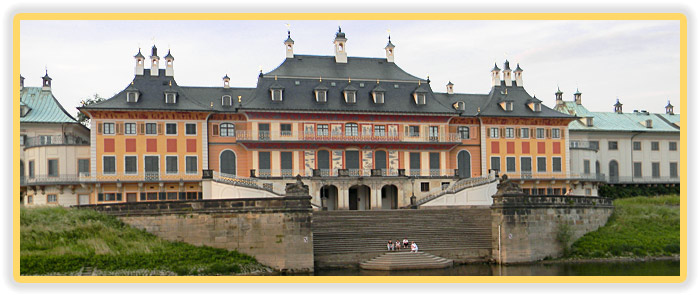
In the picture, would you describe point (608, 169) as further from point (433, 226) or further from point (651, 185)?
point (433, 226)

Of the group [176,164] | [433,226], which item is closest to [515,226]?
[433,226]

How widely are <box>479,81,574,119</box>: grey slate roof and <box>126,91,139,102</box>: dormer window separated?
26169 millimetres

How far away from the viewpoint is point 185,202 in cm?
4231

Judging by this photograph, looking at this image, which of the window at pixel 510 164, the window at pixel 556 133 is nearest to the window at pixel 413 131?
the window at pixel 510 164

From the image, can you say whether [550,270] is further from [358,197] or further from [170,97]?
[170,97]

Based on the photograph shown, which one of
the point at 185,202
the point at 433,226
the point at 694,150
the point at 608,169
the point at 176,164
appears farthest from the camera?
the point at 608,169

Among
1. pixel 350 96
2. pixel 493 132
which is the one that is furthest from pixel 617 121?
pixel 350 96

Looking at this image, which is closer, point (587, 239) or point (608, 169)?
point (587, 239)

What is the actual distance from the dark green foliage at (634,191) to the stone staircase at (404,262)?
33.8 m

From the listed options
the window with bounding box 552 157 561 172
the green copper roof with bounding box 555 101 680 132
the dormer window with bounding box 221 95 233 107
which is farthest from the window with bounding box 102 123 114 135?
the green copper roof with bounding box 555 101 680 132

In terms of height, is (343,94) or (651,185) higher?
(343,94)

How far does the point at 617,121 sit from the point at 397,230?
39.3 metres

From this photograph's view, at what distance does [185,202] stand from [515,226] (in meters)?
17.7

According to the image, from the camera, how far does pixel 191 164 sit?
193 ft
